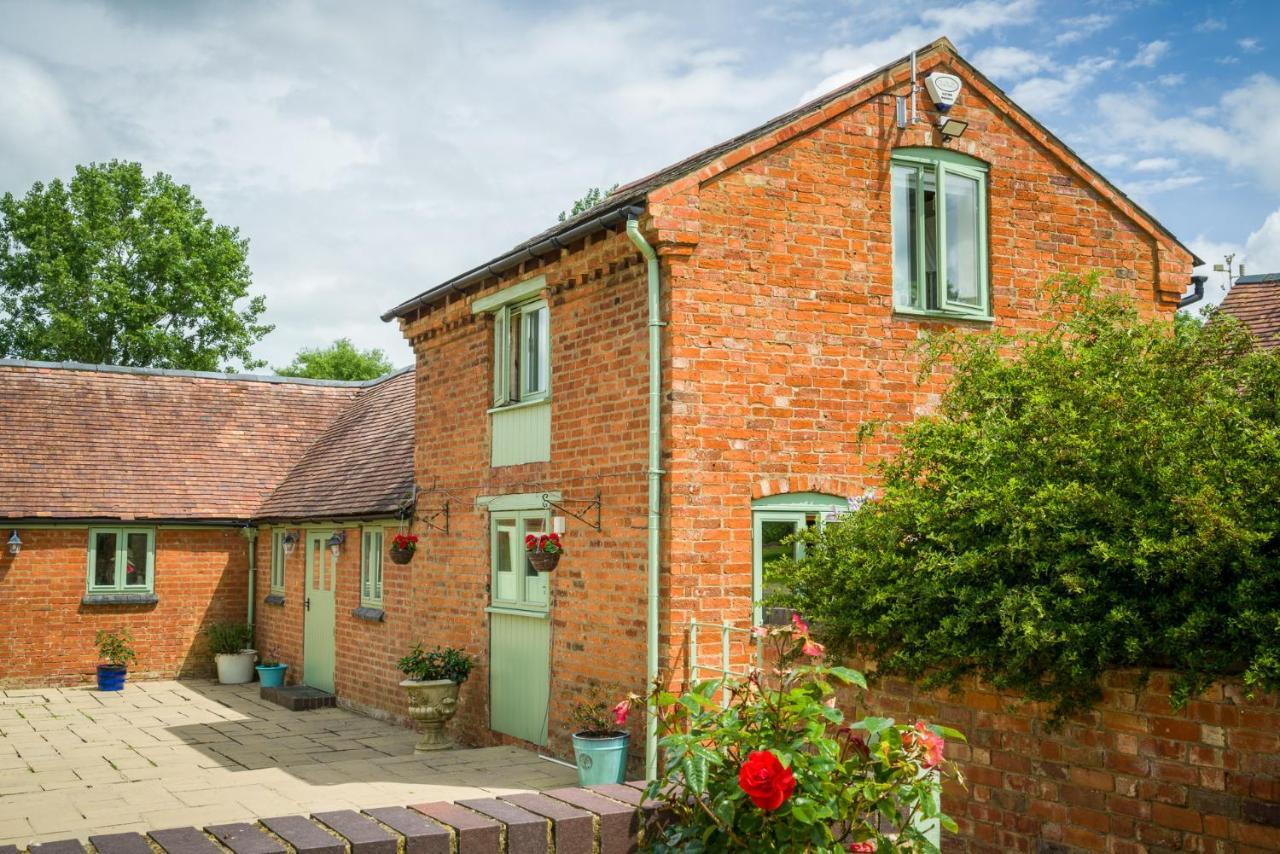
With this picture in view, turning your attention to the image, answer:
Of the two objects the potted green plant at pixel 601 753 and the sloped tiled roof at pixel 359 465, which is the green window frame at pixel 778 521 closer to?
the potted green plant at pixel 601 753

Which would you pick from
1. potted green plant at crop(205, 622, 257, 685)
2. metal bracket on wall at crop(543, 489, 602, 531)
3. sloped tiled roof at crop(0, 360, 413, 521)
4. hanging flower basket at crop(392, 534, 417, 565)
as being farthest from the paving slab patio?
sloped tiled roof at crop(0, 360, 413, 521)

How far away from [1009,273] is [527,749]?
23.9 feet

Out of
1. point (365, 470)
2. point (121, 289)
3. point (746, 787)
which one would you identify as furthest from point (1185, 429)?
point (121, 289)

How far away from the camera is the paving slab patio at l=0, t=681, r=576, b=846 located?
1057cm

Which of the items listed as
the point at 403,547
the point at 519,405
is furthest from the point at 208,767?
the point at 519,405

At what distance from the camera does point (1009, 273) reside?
12328 mm

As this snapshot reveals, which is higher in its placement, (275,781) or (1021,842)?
(1021,842)

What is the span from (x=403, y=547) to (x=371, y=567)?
288 centimetres

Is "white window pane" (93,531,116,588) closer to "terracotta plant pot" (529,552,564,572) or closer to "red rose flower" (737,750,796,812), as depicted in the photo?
"terracotta plant pot" (529,552,564,572)

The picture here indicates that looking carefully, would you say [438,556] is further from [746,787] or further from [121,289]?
[121,289]

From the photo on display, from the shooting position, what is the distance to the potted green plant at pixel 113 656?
66.3ft

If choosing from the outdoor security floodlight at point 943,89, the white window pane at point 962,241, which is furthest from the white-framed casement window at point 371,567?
the outdoor security floodlight at point 943,89

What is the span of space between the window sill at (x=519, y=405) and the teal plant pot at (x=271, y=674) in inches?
349

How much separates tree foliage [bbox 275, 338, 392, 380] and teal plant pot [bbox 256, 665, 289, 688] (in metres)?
36.9
